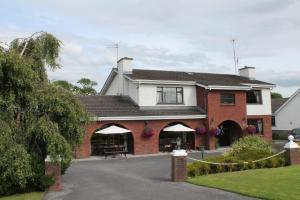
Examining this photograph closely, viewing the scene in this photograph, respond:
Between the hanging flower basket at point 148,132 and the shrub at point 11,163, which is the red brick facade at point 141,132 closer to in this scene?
the hanging flower basket at point 148,132

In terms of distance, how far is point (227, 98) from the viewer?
120ft

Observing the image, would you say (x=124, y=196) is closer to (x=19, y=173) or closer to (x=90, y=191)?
(x=90, y=191)

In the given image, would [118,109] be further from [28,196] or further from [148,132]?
[28,196]

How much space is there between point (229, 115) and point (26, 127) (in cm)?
2297

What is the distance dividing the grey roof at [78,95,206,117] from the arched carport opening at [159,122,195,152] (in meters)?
1.26

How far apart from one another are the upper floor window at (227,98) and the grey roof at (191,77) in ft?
2.85

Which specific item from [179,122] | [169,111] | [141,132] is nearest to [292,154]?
[141,132]

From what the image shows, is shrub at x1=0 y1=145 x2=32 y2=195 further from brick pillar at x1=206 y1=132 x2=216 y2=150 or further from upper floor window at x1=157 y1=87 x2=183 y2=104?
brick pillar at x1=206 y1=132 x2=216 y2=150

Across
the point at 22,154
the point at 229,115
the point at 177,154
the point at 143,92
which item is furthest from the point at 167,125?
the point at 22,154

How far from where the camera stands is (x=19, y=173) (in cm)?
1464

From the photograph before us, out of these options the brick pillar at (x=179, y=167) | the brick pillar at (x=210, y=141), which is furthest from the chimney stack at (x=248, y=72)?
the brick pillar at (x=179, y=167)

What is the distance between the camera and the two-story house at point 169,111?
105 ft

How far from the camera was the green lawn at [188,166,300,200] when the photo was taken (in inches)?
497

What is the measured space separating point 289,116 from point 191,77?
16826 mm
